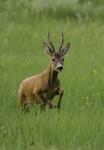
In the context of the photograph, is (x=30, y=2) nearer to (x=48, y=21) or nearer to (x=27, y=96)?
(x=48, y=21)

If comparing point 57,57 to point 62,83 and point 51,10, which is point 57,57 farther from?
point 51,10

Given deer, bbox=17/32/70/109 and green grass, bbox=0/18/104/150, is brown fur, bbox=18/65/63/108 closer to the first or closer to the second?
deer, bbox=17/32/70/109

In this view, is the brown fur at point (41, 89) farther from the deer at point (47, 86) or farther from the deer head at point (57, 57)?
the deer head at point (57, 57)

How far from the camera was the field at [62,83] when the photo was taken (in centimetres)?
934

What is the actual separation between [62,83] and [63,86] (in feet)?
0.79

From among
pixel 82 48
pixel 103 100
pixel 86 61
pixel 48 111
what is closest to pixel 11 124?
pixel 48 111

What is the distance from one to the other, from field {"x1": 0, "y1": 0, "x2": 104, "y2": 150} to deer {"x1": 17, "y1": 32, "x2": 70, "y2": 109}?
22cm

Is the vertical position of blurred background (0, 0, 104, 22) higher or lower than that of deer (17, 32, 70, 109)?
higher

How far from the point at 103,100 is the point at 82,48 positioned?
4.67 m

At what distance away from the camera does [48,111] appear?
1042 cm

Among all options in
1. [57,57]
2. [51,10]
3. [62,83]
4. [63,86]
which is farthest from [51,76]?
[51,10]

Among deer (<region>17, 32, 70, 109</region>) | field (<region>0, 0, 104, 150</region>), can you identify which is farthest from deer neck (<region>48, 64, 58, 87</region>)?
field (<region>0, 0, 104, 150</region>)

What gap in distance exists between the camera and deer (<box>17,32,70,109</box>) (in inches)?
436

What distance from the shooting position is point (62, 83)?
42.8 ft
